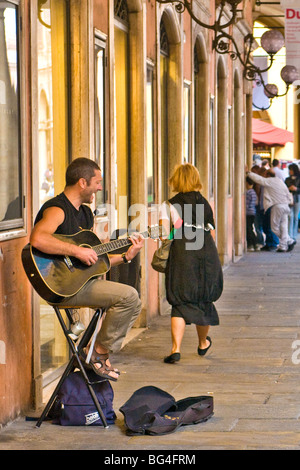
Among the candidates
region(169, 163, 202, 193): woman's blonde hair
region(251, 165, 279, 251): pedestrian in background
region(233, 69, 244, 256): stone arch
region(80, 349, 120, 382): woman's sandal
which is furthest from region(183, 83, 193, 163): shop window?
region(80, 349, 120, 382): woman's sandal

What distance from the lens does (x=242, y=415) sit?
662 cm

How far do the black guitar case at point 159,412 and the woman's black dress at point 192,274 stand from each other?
88.4 inches

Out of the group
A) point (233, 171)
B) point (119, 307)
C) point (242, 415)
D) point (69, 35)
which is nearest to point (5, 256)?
point (119, 307)

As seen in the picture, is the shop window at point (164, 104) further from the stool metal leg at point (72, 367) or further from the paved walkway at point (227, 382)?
the stool metal leg at point (72, 367)

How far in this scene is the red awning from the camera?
33.2 metres

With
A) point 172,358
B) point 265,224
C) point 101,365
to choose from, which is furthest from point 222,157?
point 101,365

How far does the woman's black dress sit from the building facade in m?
0.77

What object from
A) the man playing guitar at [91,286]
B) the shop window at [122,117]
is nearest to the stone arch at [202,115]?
Result: the shop window at [122,117]

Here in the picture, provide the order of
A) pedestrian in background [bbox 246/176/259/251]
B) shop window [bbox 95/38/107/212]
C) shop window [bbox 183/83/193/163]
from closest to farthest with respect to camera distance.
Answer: shop window [bbox 95/38/107/212] → shop window [bbox 183/83/193/163] → pedestrian in background [bbox 246/176/259/251]

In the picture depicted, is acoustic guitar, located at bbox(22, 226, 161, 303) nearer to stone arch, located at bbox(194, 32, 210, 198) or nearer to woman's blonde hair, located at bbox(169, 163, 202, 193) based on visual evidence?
woman's blonde hair, located at bbox(169, 163, 202, 193)

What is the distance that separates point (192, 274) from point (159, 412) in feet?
8.60

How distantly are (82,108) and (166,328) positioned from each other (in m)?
3.20

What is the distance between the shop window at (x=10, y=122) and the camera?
249 inches

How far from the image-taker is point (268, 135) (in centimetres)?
3416
